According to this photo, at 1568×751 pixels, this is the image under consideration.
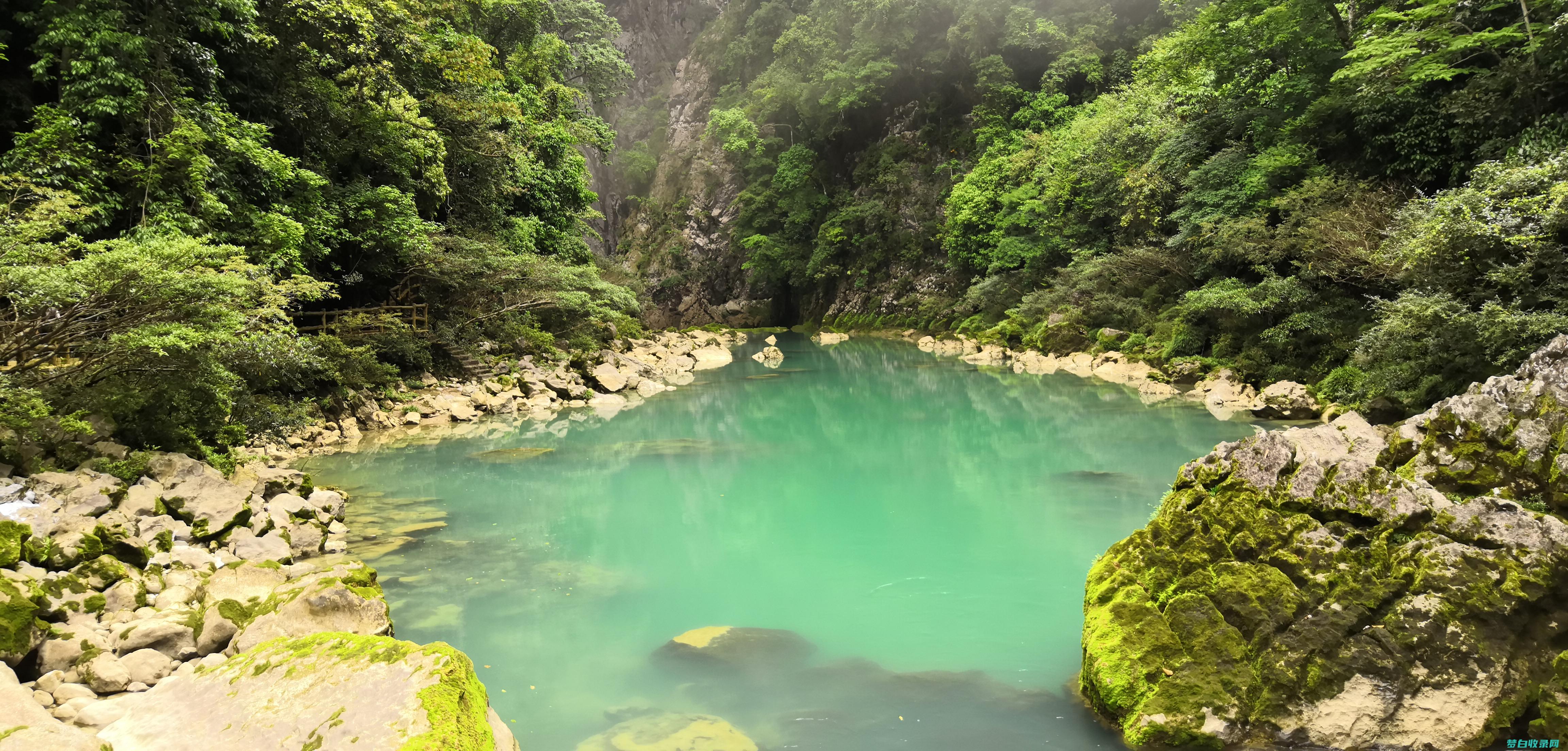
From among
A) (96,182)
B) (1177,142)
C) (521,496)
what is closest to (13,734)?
(521,496)

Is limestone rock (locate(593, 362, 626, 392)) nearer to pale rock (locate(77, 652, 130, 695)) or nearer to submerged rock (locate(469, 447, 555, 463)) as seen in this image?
submerged rock (locate(469, 447, 555, 463))

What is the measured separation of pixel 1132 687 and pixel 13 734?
492 centimetres

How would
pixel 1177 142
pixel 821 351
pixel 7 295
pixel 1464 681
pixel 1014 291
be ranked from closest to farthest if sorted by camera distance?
1. pixel 1464 681
2. pixel 7 295
3. pixel 1177 142
4. pixel 1014 291
5. pixel 821 351

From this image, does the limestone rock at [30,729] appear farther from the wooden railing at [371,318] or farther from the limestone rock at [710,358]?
the limestone rock at [710,358]

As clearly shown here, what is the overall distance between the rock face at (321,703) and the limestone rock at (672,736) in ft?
2.64

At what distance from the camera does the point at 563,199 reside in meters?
26.1

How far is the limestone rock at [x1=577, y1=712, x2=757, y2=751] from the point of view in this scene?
4547 mm

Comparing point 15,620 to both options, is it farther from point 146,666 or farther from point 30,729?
point 30,729

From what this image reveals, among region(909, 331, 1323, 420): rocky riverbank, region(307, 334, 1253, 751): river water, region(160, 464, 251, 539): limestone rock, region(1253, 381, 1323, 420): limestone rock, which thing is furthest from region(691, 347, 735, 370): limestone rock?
region(160, 464, 251, 539): limestone rock

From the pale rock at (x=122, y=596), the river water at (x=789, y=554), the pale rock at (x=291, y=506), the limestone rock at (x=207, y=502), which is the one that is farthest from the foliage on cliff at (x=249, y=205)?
the pale rock at (x=122, y=596)

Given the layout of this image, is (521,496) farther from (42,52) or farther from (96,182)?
(42,52)

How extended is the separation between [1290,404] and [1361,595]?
397 inches

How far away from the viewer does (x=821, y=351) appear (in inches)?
1275

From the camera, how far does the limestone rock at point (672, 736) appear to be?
455 centimetres
